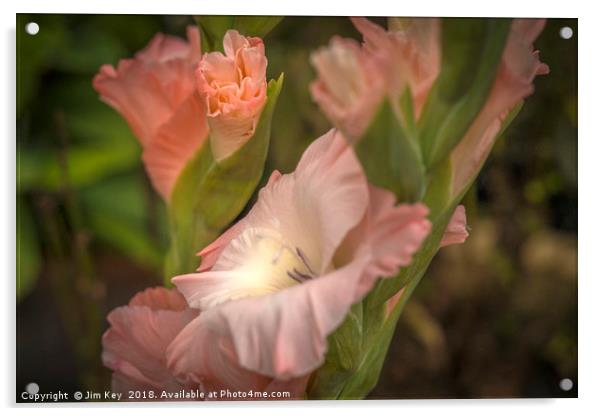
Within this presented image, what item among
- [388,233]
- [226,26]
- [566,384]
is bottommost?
[566,384]

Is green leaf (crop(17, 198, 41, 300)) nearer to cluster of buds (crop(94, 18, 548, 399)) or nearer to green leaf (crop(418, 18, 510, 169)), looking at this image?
cluster of buds (crop(94, 18, 548, 399))

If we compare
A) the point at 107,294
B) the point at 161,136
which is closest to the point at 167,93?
the point at 161,136

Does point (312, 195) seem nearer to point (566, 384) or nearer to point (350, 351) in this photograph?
point (350, 351)

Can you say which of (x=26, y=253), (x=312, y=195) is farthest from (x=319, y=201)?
(x=26, y=253)

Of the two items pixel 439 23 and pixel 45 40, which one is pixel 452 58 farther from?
→ pixel 45 40

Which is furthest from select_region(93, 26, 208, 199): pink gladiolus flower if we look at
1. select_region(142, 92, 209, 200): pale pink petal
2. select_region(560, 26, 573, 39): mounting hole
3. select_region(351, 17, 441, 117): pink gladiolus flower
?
select_region(560, 26, 573, 39): mounting hole

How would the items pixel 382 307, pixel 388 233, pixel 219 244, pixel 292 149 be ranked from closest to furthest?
1. pixel 388 233
2. pixel 382 307
3. pixel 219 244
4. pixel 292 149
